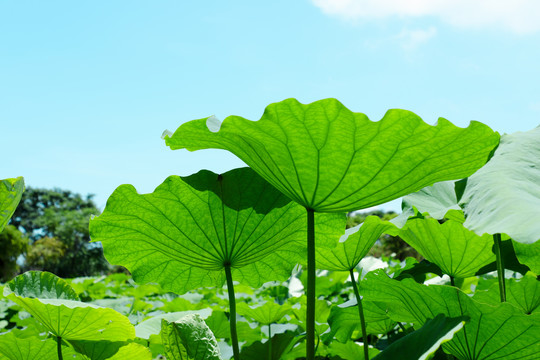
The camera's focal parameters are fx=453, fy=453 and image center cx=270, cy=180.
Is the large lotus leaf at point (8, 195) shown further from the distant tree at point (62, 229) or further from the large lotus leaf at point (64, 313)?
the distant tree at point (62, 229)

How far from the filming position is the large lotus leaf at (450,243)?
35.5 inches

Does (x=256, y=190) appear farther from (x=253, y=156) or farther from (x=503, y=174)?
(x=503, y=174)

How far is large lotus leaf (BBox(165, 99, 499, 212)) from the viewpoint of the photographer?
63 centimetres

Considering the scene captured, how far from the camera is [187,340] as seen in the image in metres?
0.64

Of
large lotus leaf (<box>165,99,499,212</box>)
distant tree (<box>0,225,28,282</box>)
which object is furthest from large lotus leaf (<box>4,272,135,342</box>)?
distant tree (<box>0,225,28,282</box>)

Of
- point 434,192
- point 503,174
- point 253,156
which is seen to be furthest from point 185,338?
point 434,192

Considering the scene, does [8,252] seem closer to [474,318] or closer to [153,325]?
[153,325]

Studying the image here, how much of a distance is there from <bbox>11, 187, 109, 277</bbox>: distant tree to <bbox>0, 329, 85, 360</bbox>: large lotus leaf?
36.5 m

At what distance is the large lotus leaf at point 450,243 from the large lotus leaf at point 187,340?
457 mm

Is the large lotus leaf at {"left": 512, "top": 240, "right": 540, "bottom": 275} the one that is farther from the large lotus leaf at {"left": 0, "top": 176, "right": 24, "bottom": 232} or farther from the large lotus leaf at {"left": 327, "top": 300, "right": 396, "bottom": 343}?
the large lotus leaf at {"left": 0, "top": 176, "right": 24, "bottom": 232}

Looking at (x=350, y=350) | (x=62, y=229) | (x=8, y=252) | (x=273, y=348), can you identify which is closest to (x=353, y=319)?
(x=350, y=350)

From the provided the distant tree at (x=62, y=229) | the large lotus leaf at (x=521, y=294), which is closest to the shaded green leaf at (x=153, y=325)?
the large lotus leaf at (x=521, y=294)

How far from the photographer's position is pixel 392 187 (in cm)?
73

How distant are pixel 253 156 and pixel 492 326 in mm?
427
